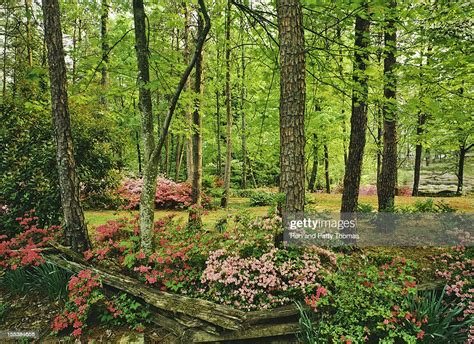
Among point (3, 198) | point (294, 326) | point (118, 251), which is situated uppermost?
point (3, 198)

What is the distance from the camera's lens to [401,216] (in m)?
6.28

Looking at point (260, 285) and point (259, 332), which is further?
point (260, 285)

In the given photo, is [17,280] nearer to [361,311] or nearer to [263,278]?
[263,278]

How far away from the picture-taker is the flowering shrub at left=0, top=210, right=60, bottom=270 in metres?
4.51

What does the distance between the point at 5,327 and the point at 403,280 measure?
5.72 meters

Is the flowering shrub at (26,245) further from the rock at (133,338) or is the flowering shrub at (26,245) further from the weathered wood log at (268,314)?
the weathered wood log at (268,314)

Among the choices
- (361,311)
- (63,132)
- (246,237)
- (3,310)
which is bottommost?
(3,310)

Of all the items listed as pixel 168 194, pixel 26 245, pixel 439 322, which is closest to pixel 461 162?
pixel 439 322

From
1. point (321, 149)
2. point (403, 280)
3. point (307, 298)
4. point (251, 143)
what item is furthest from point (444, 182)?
point (307, 298)

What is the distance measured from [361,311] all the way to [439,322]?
109 cm

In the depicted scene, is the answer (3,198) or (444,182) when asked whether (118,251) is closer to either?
(3,198)

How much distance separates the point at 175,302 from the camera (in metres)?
3.64

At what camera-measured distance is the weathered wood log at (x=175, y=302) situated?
132 inches

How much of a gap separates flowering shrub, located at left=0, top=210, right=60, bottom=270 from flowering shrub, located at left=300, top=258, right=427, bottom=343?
4.31m
